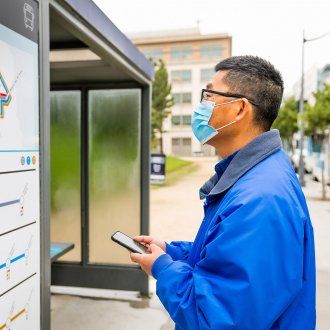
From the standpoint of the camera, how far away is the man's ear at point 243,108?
1.84 meters

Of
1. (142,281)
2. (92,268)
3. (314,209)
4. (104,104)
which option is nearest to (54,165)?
(104,104)

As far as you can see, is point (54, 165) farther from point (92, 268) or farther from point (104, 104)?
point (92, 268)

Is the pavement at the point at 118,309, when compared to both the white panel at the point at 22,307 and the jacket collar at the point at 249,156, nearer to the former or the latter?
the white panel at the point at 22,307

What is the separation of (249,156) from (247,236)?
441mm

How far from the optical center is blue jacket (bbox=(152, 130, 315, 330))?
137 centimetres

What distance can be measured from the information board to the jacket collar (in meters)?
0.97

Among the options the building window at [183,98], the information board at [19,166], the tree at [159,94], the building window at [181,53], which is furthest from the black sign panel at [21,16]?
the building window at [181,53]

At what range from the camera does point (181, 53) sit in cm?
5481

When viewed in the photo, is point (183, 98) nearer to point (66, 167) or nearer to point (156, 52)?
point (156, 52)

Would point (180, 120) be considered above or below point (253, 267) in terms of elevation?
above

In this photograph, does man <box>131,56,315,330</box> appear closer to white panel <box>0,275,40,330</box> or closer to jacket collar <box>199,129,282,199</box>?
jacket collar <box>199,129,282,199</box>

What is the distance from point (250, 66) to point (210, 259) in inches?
35.7

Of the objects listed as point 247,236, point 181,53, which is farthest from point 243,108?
point 181,53

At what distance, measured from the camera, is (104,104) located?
5.12 metres
